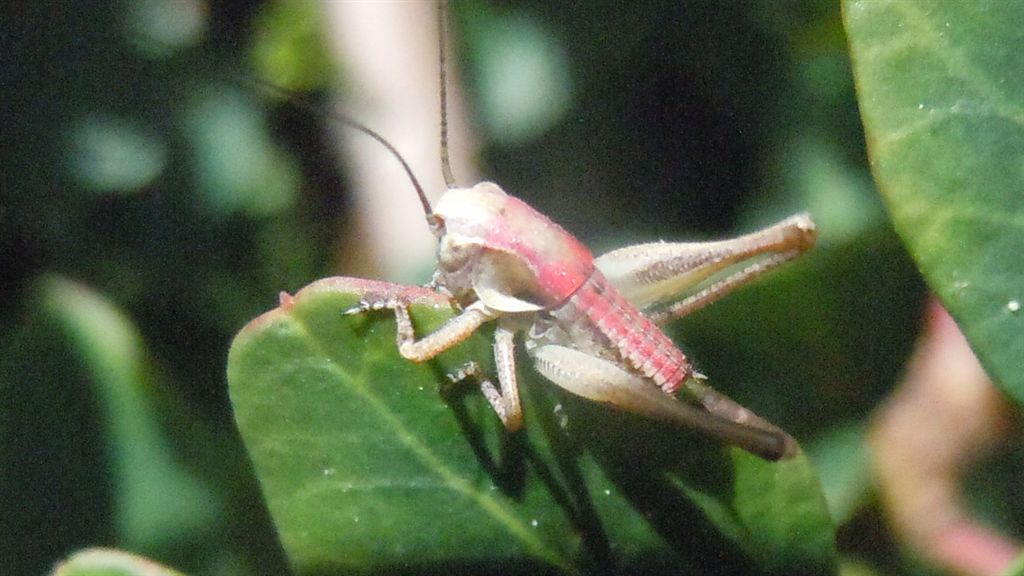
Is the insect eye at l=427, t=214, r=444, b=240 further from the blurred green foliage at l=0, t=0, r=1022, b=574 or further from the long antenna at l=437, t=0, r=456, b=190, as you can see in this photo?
the blurred green foliage at l=0, t=0, r=1022, b=574

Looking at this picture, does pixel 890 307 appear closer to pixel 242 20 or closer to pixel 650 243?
pixel 650 243

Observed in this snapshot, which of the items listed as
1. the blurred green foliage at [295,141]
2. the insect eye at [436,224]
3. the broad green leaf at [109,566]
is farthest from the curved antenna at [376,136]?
the broad green leaf at [109,566]

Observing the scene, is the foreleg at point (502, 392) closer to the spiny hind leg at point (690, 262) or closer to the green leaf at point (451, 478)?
the green leaf at point (451, 478)

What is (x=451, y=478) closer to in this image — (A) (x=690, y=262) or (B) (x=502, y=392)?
(B) (x=502, y=392)

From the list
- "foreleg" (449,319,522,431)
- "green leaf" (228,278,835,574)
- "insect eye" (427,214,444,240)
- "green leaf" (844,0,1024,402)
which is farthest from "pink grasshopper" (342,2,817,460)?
"green leaf" (844,0,1024,402)

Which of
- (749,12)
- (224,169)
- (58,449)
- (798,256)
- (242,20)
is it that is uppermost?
(242,20)

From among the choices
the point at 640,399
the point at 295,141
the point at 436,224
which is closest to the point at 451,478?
the point at 640,399

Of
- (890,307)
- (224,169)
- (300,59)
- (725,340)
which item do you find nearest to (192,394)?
(224,169)
